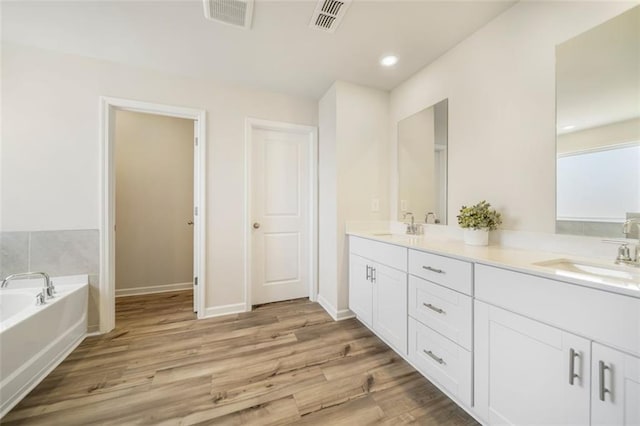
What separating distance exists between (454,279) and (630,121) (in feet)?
3.61

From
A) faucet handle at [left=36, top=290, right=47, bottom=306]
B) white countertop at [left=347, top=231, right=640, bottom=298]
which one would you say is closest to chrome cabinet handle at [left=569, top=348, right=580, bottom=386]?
white countertop at [left=347, top=231, right=640, bottom=298]

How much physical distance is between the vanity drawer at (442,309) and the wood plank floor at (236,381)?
1.38 feet

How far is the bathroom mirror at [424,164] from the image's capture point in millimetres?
2080

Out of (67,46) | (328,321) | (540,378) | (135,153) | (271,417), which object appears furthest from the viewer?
(135,153)

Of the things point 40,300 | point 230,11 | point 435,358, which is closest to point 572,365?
point 435,358

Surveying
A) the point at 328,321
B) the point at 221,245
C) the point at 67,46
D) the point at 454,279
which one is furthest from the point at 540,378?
the point at 67,46

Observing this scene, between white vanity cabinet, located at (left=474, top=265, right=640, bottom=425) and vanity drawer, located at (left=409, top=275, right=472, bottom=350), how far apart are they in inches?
2.3

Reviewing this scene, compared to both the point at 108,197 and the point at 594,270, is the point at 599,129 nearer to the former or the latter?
the point at 594,270

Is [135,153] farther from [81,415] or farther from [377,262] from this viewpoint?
[377,262]

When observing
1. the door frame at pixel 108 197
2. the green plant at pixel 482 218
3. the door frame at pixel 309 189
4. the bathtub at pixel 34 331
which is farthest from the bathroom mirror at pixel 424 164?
the bathtub at pixel 34 331

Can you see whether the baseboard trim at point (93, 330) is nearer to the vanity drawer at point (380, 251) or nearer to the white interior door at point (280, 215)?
the white interior door at point (280, 215)

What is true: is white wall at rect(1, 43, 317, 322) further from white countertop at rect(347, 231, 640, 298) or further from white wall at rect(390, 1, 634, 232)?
white wall at rect(390, 1, 634, 232)

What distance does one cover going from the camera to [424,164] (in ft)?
7.42

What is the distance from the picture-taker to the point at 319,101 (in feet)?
9.43
